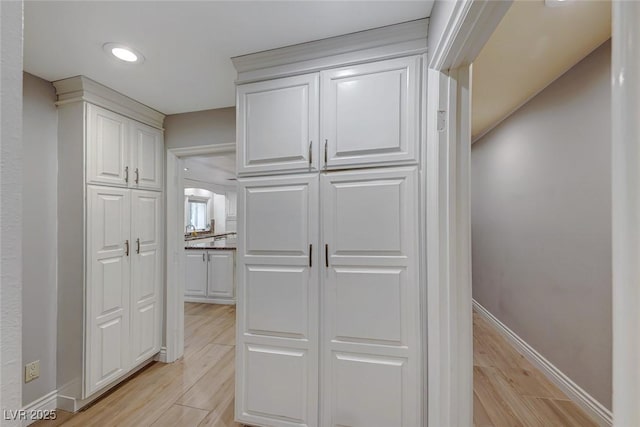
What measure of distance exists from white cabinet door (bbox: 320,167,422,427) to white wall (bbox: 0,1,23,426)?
49.5 inches

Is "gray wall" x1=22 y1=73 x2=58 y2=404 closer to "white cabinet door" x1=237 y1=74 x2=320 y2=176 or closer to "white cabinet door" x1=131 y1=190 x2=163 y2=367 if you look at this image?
"white cabinet door" x1=131 y1=190 x2=163 y2=367

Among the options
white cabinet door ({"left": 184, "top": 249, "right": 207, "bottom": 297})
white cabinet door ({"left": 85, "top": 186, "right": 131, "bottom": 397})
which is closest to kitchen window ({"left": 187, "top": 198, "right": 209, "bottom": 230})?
white cabinet door ({"left": 184, "top": 249, "right": 207, "bottom": 297})

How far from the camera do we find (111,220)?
218cm

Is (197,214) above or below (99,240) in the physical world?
above

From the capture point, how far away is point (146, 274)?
248cm

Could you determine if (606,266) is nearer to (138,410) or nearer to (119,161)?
(138,410)

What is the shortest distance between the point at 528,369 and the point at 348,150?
2.56m

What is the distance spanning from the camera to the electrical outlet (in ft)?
6.16

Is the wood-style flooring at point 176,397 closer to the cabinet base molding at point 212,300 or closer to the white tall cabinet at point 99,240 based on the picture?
the white tall cabinet at point 99,240

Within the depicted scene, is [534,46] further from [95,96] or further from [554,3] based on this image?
[95,96]

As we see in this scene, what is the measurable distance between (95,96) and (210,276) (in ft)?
10.5

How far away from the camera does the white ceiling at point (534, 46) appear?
1.51 metres

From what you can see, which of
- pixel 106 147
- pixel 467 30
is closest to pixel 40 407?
pixel 106 147

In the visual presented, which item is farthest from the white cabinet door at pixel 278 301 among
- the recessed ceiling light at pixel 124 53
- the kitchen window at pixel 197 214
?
the kitchen window at pixel 197 214
